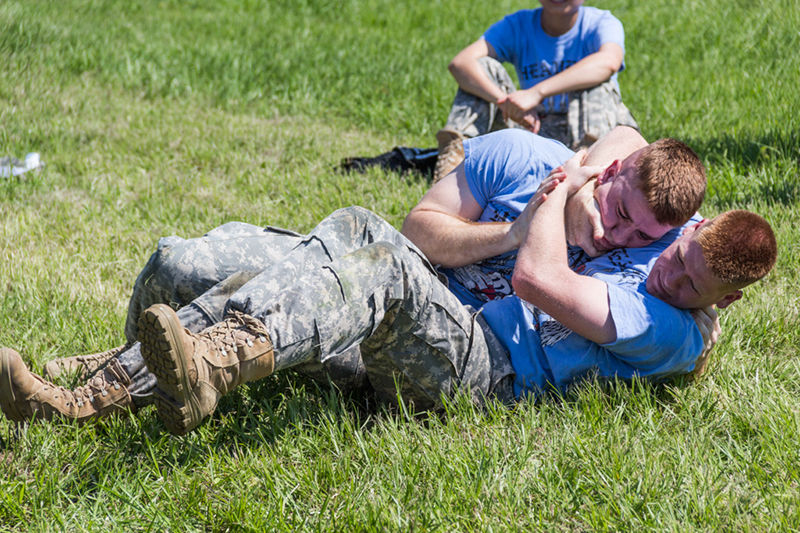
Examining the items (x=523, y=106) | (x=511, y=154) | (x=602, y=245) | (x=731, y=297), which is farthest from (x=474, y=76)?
(x=731, y=297)

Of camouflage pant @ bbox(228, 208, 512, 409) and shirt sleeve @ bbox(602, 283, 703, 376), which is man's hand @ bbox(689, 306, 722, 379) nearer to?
shirt sleeve @ bbox(602, 283, 703, 376)

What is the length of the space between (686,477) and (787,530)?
0.33m

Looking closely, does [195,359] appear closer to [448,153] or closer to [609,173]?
[609,173]

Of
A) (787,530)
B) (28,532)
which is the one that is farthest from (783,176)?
(28,532)

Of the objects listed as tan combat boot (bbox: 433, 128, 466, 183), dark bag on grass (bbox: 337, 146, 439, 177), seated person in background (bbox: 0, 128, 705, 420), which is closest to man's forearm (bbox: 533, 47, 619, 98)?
tan combat boot (bbox: 433, 128, 466, 183)

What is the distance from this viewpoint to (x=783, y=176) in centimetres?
535

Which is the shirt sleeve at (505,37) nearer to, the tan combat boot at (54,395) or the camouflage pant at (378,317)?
the camouflage pant at (378,317)

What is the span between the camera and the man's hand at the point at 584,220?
3129 mm

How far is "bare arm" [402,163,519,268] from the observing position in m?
3.25

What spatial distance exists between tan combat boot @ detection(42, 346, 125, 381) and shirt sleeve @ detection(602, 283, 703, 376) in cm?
192

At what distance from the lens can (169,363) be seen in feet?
7.66

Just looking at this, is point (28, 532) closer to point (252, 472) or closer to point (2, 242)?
point (252, 472)

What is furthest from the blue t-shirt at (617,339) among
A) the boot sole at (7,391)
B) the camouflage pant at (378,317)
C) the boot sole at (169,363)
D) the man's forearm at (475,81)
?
the man's forearm at (475,81)

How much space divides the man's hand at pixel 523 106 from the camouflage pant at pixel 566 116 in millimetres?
229
